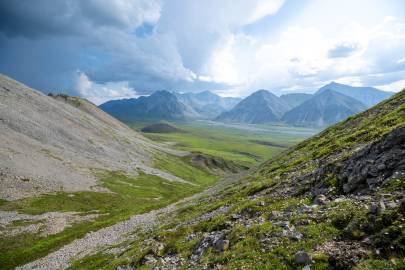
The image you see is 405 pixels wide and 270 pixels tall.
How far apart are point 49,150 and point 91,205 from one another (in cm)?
4457

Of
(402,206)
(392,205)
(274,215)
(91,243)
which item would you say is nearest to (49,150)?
(91,243)

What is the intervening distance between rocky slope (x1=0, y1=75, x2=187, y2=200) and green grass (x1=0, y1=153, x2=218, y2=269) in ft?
17.6

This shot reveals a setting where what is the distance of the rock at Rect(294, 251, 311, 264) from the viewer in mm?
14941

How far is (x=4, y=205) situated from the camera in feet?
212

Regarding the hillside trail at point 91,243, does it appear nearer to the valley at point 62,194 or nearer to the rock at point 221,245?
the valley at point 62,194

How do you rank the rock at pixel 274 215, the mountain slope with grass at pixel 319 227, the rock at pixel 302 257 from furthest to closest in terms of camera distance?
1. the rock at pixel 274 215
2. the rock at pixel 302 257
3. the mountain slope with grass at pixel 319 227

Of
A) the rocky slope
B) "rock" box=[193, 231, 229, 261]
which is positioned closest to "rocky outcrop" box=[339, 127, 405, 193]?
"rock" box=[193, 231, 229, 261]

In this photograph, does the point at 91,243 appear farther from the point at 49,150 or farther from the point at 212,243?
the point at 49,150

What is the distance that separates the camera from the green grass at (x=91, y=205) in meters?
48.9

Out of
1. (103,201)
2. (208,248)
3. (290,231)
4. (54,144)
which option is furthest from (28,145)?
(290,231)

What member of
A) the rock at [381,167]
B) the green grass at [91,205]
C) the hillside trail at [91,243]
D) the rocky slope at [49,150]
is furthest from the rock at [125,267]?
the rocky slope at [49,150]

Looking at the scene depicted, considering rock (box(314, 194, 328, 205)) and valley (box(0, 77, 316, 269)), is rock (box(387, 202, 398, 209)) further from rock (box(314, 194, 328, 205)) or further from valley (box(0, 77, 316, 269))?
valley (box(0, 77, 316, 269))

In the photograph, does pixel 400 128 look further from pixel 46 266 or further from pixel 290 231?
pixel 46 266

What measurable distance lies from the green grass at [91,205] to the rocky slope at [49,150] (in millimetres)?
5379
